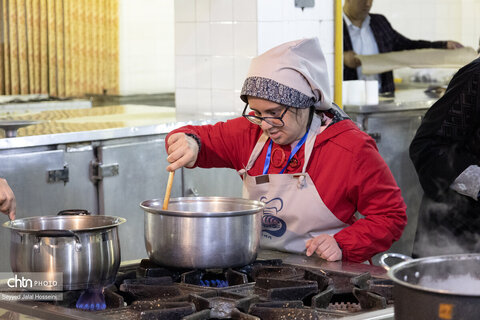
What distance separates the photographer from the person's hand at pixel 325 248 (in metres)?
2.23

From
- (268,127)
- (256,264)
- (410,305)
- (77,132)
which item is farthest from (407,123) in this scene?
(410,305)

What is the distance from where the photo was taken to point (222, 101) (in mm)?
4586

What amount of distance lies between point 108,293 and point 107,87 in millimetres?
6657

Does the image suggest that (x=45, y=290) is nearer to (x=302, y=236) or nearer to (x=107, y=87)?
(x=302, y=236)

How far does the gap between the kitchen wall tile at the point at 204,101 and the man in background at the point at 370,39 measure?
1.22 meters

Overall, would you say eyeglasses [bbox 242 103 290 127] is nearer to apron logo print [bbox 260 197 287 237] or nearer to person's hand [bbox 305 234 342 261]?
apron logo print [bbox 260 197 287 237]

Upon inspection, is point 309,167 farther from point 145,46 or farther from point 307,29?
point 145,46

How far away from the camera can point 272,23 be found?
436cm

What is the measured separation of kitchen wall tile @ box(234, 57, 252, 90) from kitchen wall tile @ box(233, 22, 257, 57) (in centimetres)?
4

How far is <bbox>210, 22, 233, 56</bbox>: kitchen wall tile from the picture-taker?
14.6 ft

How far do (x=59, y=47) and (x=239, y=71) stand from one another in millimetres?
3857

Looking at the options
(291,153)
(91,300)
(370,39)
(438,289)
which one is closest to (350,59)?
(370,39)

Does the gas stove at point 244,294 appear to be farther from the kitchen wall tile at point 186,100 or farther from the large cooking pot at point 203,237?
the kitchen wall tile at point 186,100

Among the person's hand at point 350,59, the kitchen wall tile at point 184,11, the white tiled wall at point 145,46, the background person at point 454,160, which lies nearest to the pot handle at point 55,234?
the background person at point 454,160
